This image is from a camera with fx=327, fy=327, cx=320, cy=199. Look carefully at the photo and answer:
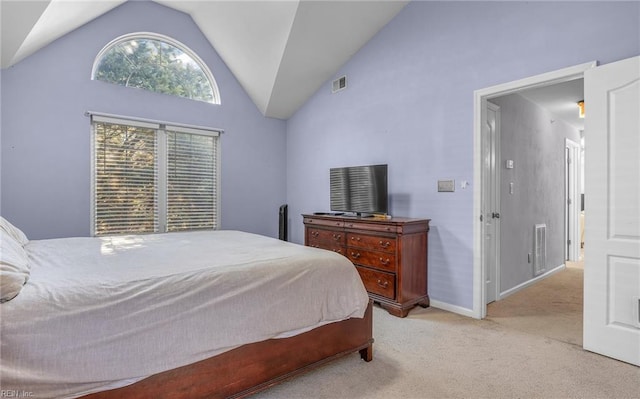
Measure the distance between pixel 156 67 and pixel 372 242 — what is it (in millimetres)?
3646

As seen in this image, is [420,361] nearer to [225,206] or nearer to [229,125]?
[225,206]

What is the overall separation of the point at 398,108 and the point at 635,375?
298 cm

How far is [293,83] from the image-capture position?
471 cm

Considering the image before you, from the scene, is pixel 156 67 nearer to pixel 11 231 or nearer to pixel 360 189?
pixel 11 231

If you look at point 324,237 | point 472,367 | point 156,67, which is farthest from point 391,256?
point 156,67

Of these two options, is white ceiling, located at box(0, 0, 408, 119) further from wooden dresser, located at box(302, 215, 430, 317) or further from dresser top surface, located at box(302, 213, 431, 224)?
wooden dresser, located at box(302, 215, 430, 317)

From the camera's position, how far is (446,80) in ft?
11.0

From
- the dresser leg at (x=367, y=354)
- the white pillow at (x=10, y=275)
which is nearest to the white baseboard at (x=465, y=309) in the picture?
the dresser leg at (x=367, y=354)

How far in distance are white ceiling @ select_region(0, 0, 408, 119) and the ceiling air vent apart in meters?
0.15

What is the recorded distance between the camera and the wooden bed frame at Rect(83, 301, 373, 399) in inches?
57.6

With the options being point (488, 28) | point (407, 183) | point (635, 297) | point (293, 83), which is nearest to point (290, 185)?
point (293, 83)

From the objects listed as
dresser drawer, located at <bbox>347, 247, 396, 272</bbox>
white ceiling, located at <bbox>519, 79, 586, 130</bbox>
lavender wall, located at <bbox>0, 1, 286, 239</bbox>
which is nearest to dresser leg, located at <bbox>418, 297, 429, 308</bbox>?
dresser drawer, located at <bbox>347, 247, 396, 272</bbox>

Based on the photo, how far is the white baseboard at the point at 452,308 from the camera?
3.16 m

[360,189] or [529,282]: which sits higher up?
[360,189]
